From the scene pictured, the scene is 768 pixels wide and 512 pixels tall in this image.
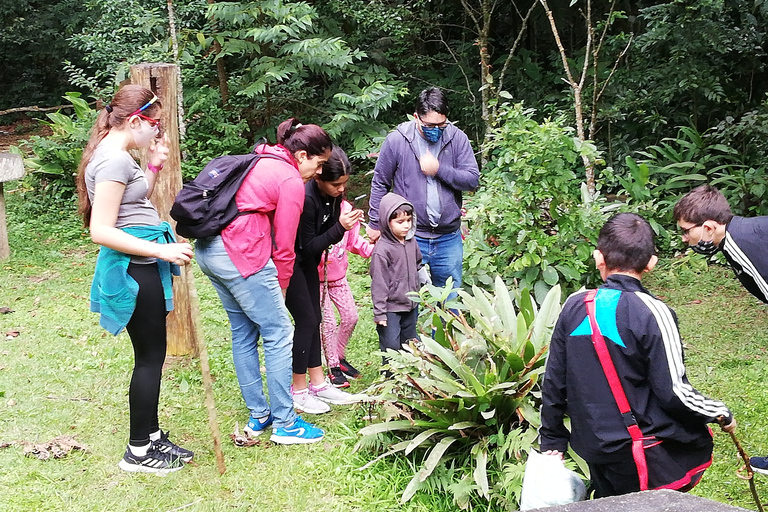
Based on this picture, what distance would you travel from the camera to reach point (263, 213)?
375 centimetres

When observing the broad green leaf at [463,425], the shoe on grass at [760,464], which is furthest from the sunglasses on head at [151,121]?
the shoe on grass at [760,464]

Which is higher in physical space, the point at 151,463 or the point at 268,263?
the point at 268,263

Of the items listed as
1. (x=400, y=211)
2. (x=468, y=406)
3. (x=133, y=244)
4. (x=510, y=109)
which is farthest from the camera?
(x=510, y=109)

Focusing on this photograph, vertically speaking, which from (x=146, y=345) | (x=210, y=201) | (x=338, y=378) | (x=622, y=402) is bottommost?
(x=338, y=378)

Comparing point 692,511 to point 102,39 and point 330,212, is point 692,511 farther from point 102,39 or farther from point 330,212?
point 102,39

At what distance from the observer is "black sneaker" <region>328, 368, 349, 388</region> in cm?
485

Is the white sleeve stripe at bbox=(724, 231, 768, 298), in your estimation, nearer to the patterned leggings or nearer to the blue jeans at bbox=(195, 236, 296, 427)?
the blue jeans at bbox=(195, 236, 296, 427)

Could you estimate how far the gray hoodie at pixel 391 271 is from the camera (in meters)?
4.43

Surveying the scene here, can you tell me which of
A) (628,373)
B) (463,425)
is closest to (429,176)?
(463,425)

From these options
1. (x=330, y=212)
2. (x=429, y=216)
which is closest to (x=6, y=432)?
(x=330, y=212)

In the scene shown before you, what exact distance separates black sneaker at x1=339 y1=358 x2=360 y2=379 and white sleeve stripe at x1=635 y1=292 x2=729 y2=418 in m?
2.87

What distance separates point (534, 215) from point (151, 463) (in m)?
3.31

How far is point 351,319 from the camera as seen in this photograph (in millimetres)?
4945

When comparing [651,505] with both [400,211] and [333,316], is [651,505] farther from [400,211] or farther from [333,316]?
[333,316]
